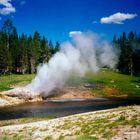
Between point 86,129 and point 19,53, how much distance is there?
9377 cm

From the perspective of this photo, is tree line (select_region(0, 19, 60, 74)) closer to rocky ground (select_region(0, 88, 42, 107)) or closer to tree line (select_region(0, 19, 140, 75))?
tree line (select_region(0, 19, 140, 75))

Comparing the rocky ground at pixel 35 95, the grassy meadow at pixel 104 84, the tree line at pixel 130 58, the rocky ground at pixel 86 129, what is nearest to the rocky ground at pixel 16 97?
the rocky ground at pixel 35 95

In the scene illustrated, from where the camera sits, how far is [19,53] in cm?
11756

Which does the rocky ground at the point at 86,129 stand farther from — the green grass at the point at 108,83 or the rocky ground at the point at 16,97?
the green grass at the point at 108,83

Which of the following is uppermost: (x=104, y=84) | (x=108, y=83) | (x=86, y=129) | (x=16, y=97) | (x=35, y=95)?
(x=108, y=83)

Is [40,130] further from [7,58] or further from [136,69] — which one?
[136,69]

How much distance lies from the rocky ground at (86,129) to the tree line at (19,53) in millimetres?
79311

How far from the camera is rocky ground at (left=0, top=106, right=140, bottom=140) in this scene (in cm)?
2420

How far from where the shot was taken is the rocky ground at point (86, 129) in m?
24.2

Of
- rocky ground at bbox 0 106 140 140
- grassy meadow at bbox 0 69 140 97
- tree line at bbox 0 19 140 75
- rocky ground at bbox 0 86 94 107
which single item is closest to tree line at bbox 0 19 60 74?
tree line at bbox 0 19 140 75

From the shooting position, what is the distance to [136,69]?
12188 cm

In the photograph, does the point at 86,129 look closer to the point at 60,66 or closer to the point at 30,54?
the point at 60,66

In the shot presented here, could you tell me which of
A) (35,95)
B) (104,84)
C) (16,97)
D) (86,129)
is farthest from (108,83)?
(86,129)

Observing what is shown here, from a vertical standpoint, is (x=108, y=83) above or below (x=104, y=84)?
above
